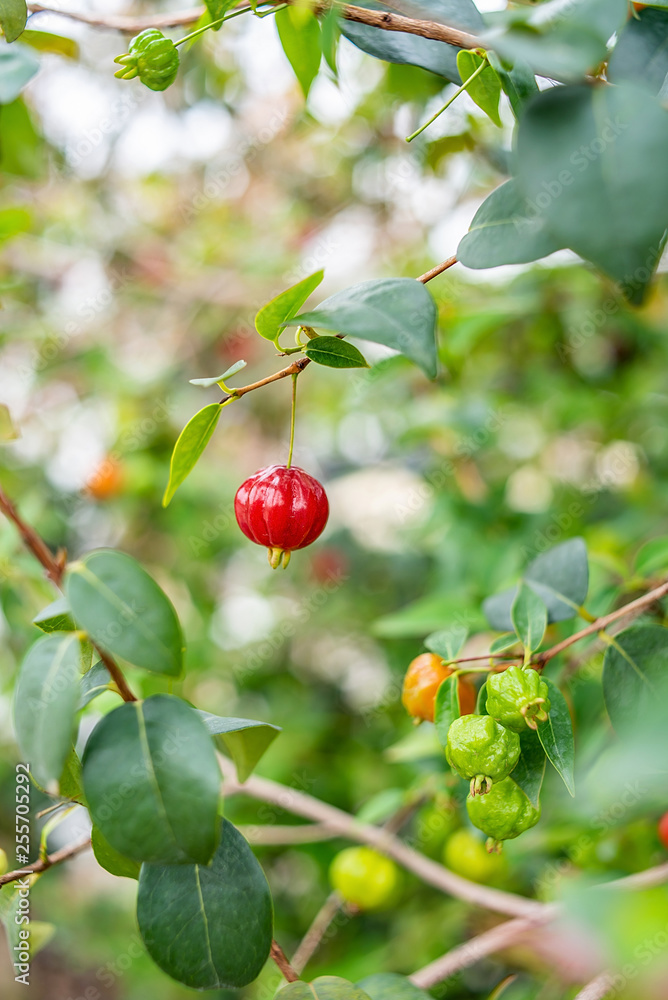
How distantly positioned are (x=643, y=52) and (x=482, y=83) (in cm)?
14

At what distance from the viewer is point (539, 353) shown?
6.19 feet

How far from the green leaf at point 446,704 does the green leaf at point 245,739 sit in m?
0.15

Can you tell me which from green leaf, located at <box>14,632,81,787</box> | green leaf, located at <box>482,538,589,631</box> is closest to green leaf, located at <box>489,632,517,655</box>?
green leaf, located at <box>482,538,589,631</box>

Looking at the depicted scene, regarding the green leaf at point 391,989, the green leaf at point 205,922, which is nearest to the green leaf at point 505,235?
the green leaf at point 205,922

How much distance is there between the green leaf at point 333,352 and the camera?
1.72 ft

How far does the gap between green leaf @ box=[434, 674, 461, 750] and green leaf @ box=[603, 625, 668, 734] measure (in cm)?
14

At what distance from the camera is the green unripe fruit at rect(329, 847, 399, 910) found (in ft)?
3.39

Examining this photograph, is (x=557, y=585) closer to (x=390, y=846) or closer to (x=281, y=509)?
(x=281, y=509)

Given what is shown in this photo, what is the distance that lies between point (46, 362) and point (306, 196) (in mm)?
1172

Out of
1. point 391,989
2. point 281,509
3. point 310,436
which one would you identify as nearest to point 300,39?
point 281,509

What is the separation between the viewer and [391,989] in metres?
0.65

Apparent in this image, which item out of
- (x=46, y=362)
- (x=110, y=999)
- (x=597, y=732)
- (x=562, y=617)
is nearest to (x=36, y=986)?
(x=110, y=999)

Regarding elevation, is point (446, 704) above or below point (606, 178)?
below

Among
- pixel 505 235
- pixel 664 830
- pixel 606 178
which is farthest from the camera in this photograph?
pixel 664 830
